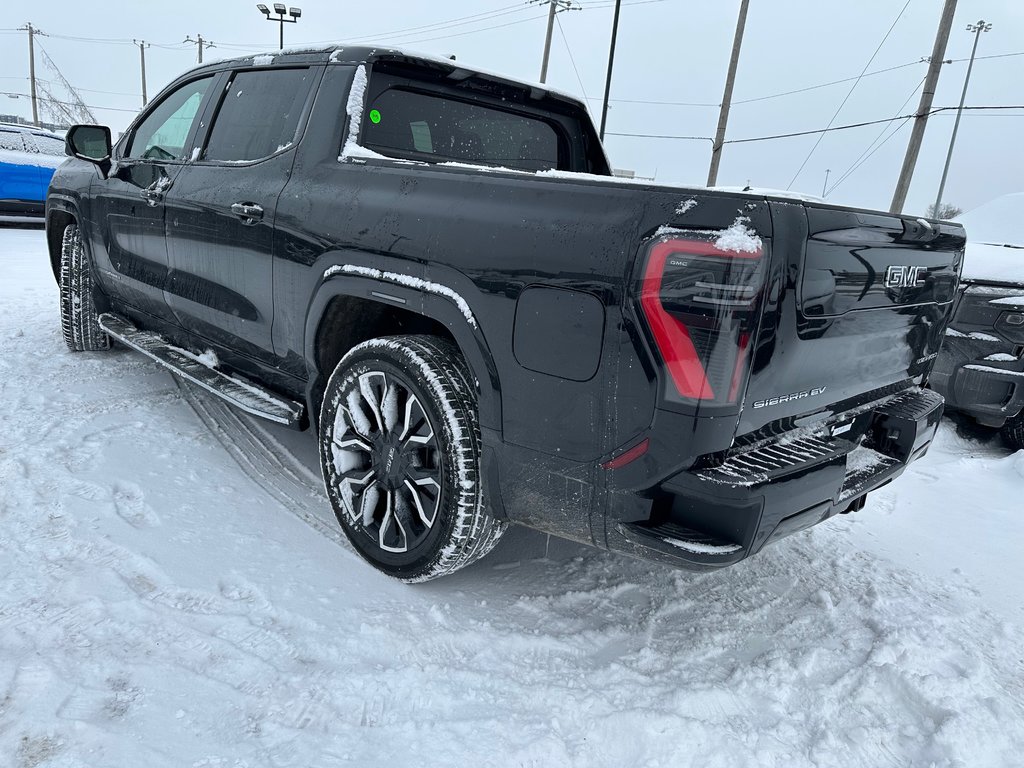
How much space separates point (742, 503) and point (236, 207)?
8.07 feet

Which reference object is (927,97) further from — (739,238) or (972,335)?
(739,238)

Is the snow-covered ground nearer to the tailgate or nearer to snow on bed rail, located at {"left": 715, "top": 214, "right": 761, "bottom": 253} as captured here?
the tailgate

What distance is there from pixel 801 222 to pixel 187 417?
3516mm

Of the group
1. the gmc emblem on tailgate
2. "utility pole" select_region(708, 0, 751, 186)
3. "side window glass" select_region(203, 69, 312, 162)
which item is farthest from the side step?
"utility pole" select_region(708, 0, 751, 186)

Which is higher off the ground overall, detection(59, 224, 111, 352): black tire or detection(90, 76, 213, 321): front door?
detection(90, 76, 213, 321): front door

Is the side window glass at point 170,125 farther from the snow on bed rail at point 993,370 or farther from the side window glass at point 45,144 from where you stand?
the side window glass at point 45,144

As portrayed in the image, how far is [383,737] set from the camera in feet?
6.07

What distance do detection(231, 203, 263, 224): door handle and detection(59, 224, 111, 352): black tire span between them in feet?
8.14

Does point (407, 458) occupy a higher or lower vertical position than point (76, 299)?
higher

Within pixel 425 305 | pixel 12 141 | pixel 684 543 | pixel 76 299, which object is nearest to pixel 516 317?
pixel 425 305

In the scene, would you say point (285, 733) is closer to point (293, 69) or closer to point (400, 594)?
point (400, 594)

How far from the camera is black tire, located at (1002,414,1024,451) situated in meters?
4.63

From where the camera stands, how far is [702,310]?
5.63 feet

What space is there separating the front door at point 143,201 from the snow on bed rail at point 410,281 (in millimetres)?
1669
